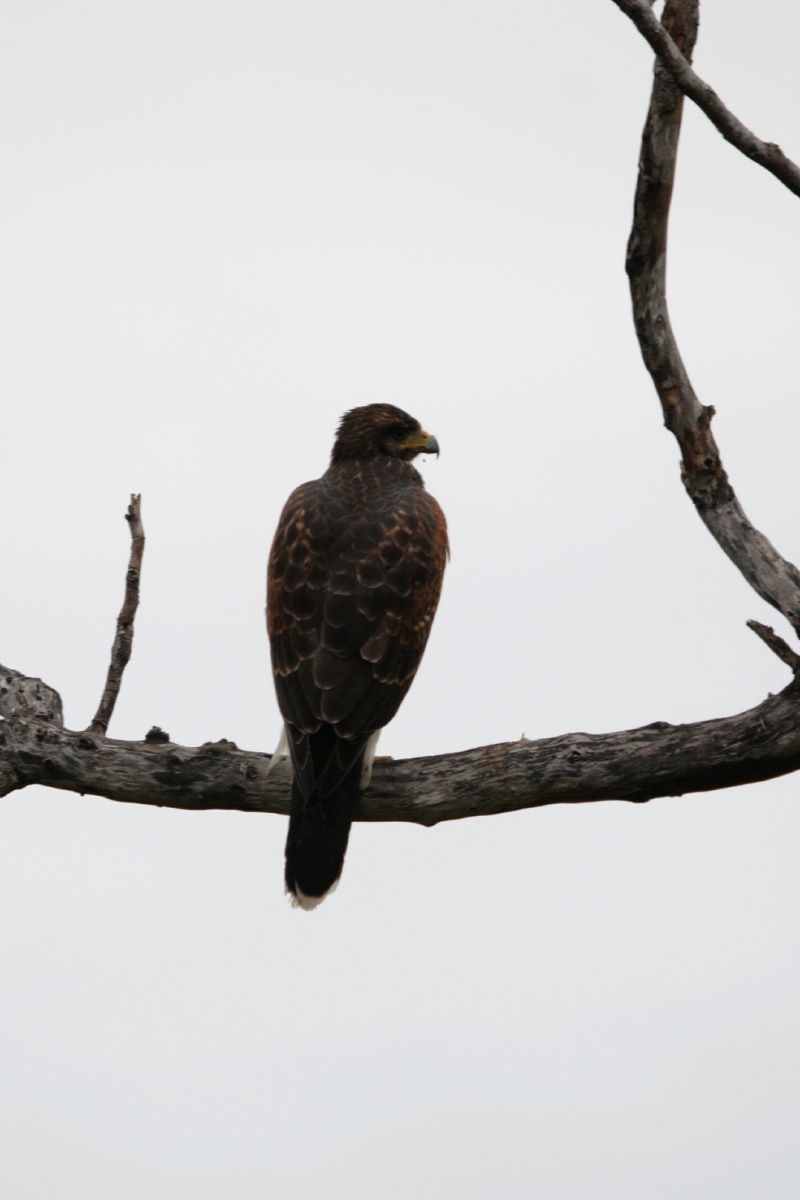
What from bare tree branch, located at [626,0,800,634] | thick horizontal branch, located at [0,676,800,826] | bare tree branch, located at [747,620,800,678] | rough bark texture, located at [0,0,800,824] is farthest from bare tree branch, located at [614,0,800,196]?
thick horizontal branch, located at [0,676,800,826]

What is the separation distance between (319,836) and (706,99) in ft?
10.5

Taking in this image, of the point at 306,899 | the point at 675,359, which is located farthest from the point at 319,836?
the point at 675,359

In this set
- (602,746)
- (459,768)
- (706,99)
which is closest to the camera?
(706,99)

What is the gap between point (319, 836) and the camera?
20.3 ft

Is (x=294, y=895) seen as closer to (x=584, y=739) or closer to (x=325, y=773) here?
(x=325, y=773)

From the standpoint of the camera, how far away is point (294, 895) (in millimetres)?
6246

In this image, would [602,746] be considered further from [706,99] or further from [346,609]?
[706,99]

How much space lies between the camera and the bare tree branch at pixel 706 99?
14.4ft

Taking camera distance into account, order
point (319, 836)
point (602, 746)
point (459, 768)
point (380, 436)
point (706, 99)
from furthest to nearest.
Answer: point (380, 436) < point (319, 836) < point (459, 768) < point (602, 746) < point (706, 99)

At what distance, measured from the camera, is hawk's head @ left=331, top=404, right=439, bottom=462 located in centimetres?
834

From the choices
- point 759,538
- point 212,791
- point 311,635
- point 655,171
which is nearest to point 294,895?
point 212,791

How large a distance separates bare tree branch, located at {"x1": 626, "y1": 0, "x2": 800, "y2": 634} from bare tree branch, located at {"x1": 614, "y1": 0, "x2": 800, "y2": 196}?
0.26 m

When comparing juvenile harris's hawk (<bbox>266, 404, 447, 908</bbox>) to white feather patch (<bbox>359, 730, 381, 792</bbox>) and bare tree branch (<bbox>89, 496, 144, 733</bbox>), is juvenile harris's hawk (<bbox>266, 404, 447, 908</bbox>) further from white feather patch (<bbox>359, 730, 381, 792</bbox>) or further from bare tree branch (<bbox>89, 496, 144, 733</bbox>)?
bare tree branch (<bbox>89, 496, 144, 733</bbox>)

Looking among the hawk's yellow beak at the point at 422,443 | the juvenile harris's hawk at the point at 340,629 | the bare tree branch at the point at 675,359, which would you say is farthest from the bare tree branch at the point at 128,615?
the bare tree branch at the point at 675,359
